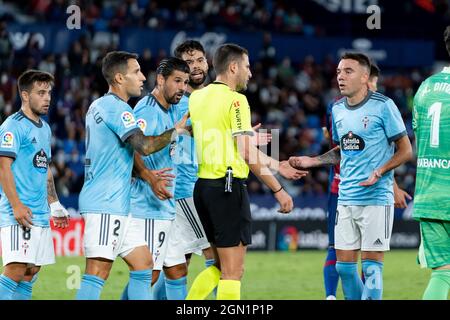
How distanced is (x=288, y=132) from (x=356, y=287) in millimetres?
14013

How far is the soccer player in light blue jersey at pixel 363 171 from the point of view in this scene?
9078 mm

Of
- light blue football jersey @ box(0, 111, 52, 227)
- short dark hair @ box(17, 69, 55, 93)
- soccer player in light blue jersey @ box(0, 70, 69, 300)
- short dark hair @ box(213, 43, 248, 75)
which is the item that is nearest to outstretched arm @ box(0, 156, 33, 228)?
soccer player in light blue jersey @ box(0, 70, 69, 300)

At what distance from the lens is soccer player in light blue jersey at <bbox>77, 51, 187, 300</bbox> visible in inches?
303

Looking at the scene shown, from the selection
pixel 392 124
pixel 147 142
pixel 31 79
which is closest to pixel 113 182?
pixel 147 142

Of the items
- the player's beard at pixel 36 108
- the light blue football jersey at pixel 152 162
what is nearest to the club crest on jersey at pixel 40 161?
the player's beard at pixel 36 108

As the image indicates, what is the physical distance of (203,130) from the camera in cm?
811

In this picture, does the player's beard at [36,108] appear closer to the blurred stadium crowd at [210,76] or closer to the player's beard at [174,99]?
the player's beard at [174,99]

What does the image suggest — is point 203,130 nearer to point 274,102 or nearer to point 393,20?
point 274,102

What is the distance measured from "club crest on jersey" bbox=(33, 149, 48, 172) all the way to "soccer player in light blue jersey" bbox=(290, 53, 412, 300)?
9.59ft

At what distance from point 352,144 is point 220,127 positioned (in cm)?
173

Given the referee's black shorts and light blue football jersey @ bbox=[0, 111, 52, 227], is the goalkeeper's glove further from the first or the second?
the referee's black shorts

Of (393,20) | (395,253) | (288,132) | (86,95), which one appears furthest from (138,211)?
(393,20)

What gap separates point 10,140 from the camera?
819 centimetres

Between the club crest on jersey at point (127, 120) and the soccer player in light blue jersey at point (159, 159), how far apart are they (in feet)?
2.46
